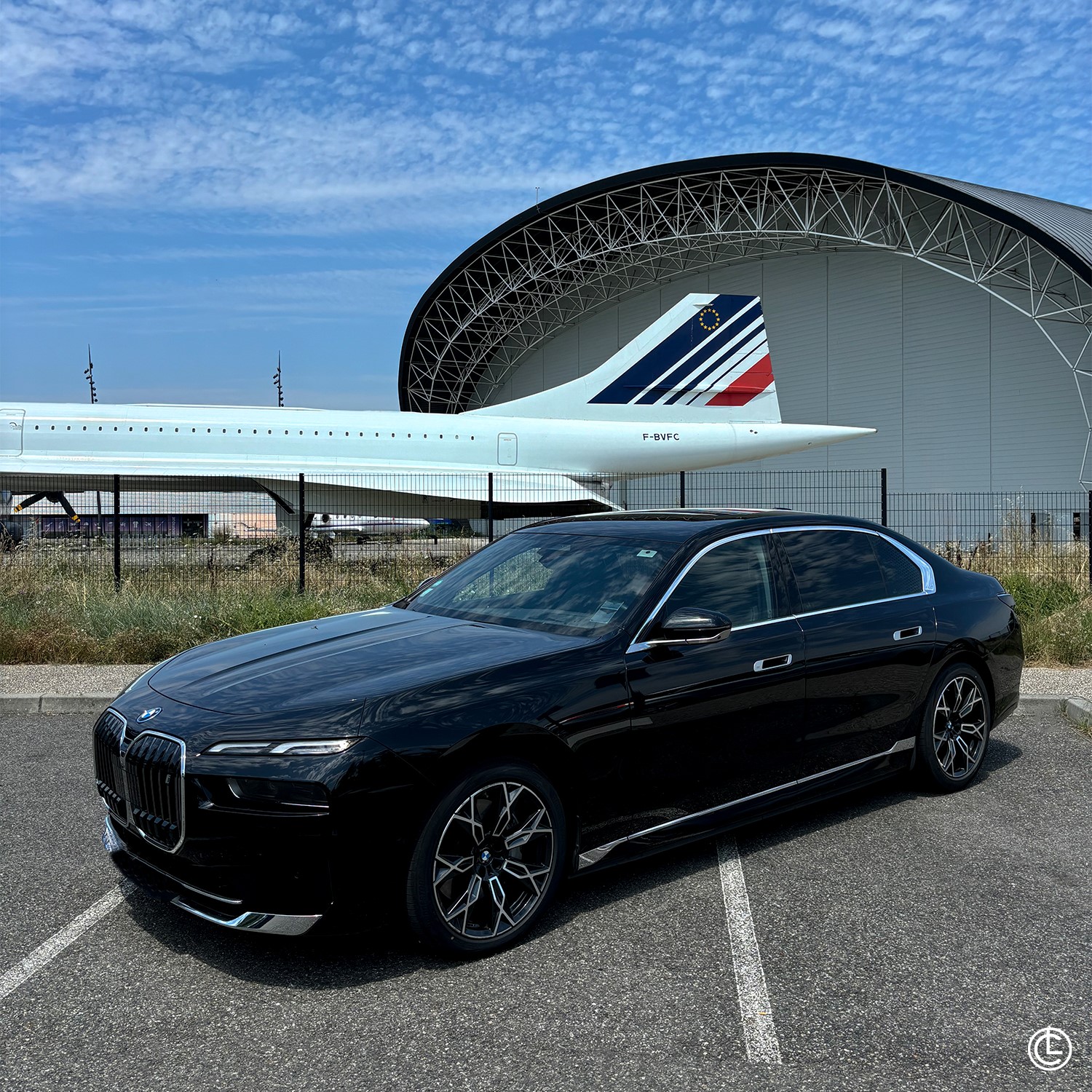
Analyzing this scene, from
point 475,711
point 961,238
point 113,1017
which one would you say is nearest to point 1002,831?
point 475,711

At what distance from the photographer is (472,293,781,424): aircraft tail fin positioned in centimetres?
2566

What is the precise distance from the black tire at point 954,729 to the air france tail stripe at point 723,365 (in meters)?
21.2

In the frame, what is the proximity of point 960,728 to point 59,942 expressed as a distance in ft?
14.9

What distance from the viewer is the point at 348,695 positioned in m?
3.39

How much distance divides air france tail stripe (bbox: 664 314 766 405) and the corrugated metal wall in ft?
22.8

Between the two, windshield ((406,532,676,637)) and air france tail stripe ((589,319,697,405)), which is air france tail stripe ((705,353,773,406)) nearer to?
air france tail stripe ((589,319,697,405))

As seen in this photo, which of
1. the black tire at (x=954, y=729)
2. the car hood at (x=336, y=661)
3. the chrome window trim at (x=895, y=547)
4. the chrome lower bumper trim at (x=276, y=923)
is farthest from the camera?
the black tire at (x=954, y=729)

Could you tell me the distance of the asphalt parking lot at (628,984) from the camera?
274 cm

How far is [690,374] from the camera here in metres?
26.0

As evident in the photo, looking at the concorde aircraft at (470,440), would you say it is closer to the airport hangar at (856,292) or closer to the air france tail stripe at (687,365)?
the air france tail stripe at (687,365)

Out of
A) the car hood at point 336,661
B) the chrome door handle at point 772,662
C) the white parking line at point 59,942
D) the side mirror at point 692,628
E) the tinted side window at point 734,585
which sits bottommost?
the white parking line at point 59,942

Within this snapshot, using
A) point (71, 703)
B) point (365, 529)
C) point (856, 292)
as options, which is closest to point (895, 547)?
point (71, 703)

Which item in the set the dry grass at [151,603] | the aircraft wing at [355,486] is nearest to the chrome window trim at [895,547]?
the dry grass at [151,603]

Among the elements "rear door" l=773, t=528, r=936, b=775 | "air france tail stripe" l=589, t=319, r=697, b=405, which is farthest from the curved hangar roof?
"rear door" l=773, t=528, r=936, b=775
